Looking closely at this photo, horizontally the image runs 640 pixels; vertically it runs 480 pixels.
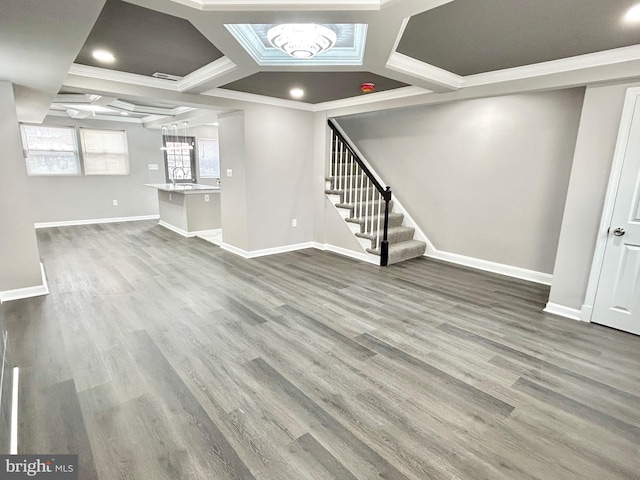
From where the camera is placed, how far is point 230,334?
9.41 feet

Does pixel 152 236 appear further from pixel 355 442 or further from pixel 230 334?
pixel 355 442

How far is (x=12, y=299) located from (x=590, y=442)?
502cm

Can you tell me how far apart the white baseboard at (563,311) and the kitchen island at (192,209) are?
5917mm

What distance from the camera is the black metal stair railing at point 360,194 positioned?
4.96m

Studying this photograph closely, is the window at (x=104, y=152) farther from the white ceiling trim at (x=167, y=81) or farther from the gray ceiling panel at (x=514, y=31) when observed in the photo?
the gray ceiling panel at (x=514, y=31)

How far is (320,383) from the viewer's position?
88.3 inches

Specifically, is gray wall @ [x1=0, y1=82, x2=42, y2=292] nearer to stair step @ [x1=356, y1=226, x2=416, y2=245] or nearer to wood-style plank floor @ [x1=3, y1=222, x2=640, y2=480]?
wood-style plank floor @ [x1=3, y1=222, x2=640, y2=480]

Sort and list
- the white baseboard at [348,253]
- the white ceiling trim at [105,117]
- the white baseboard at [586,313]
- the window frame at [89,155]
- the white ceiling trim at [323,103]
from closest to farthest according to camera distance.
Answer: the white baseboard at [586,313] → the white ceiling trim at [323,103] → the white baseboard at [348,253] → the white ceiling trim at [105,117] → the window frame at [89,155]

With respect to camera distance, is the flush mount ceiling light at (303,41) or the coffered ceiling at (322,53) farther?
the flush mount ceiling light at (303,41)

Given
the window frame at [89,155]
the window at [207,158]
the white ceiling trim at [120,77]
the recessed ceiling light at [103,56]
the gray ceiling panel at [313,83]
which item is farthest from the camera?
the window at [207,158]

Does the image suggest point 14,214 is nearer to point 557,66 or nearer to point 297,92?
point 297,92

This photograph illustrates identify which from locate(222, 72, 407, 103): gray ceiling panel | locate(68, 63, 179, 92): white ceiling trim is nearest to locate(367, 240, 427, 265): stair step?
locate(222, 72, 407, 103): gray ceiling panel

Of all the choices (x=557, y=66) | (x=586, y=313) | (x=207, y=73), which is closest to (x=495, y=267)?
(x=586, y=313)

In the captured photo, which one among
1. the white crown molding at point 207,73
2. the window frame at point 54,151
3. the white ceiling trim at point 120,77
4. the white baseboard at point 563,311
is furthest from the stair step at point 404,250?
the window frame at point 54,151
